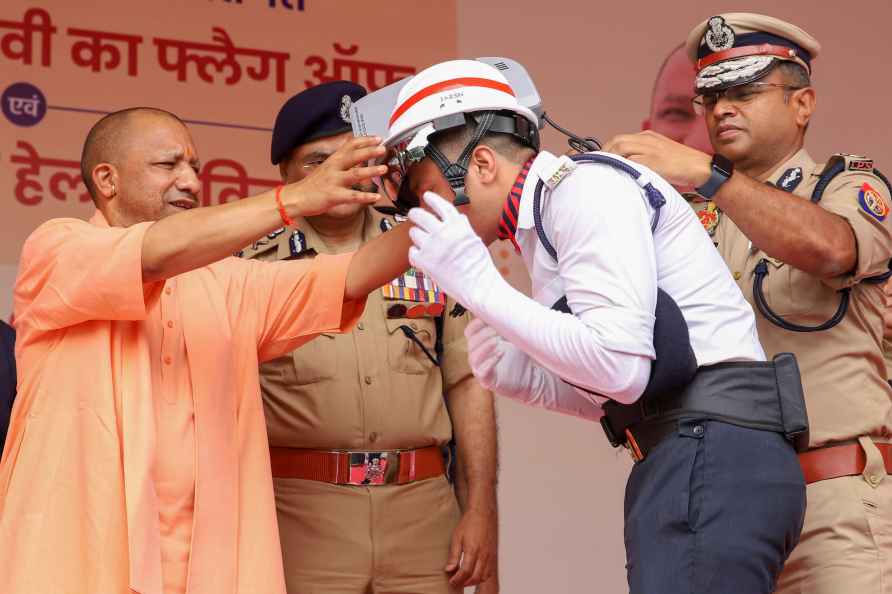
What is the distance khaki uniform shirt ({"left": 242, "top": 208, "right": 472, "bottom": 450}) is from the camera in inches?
124

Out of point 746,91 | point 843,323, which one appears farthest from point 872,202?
point 746,91

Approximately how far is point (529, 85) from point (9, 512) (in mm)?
1302

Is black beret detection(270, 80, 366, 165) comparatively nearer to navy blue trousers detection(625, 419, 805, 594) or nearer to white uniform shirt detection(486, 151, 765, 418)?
white uniform shirt detection(486, 151, 765, 418)

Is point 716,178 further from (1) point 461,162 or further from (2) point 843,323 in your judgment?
(1) point 461,162

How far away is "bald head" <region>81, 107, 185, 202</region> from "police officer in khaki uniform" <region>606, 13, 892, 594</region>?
3.69 feet

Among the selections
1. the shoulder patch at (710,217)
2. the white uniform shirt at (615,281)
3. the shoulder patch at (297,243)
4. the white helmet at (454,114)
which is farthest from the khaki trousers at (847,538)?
the shoulder patch at (297,243)

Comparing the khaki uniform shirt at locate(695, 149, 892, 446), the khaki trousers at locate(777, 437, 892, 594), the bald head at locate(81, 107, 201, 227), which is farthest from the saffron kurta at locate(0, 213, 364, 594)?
the khaki trousers at locate(777, 437, 892, 594)

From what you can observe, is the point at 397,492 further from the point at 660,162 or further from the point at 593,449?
the point at 593,449

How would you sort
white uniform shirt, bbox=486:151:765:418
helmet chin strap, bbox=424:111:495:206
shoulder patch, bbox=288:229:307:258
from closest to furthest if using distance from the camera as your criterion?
white uniform shirt, bbox=486:151:765:418 → helmet chin strap, bbox=424:111:495:206 → shoulder patch, bbox=288:229:307:258

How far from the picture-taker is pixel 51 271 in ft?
8.34

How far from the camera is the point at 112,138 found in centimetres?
291

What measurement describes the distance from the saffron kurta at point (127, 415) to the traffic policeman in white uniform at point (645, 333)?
55cm

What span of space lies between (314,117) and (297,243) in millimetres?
345

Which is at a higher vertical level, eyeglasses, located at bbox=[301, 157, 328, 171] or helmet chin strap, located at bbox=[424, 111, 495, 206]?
eyeglasses, located at bbox=[301, 157, 328, 171]
